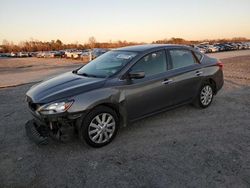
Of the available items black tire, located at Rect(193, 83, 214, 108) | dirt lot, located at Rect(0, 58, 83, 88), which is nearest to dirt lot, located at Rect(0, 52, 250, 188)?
black tire, located at Rect(193, 83, 214, 108)

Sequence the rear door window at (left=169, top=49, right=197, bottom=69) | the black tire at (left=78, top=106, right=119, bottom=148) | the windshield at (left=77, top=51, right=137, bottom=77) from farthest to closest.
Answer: the rear door window at (left=169, top=49, right=197, bottom=69) < the windshield at (left=77, top=51, right=137, bottom=77) < the black tire at (left=78, top=106, right=119, bottom=148)

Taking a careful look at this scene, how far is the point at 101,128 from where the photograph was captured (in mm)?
4207

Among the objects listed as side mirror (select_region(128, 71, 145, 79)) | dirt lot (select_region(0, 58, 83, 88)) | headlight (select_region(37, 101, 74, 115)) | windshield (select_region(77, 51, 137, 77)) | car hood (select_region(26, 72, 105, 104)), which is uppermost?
windshield (select_region(77, 51, 137, 77))

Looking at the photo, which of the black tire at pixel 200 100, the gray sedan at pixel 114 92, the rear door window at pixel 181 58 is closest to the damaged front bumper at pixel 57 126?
the gray sedan at pixel 114 92

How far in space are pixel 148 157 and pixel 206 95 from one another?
287 centimetres

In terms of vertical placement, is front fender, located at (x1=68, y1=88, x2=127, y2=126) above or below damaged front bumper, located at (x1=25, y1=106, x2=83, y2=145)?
above

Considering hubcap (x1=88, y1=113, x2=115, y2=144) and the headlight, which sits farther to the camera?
hubcap (x1=88, y1=113, x2=115, y2=144)

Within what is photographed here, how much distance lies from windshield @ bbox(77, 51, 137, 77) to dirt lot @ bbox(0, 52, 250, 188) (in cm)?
122

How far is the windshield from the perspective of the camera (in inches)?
184

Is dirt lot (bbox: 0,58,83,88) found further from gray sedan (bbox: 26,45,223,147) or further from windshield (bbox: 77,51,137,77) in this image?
gray sedan (bbox: 26,45,223,147)

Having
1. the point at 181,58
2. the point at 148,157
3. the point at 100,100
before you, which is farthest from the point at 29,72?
the point at 148,157

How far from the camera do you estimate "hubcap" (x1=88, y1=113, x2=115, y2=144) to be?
13.5 ft

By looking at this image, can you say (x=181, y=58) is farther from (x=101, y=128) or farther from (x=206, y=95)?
(x=101, y=128)

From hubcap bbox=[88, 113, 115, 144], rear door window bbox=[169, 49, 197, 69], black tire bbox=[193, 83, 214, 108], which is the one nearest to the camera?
hubcap bbox=[88, 113, 115, 144]
